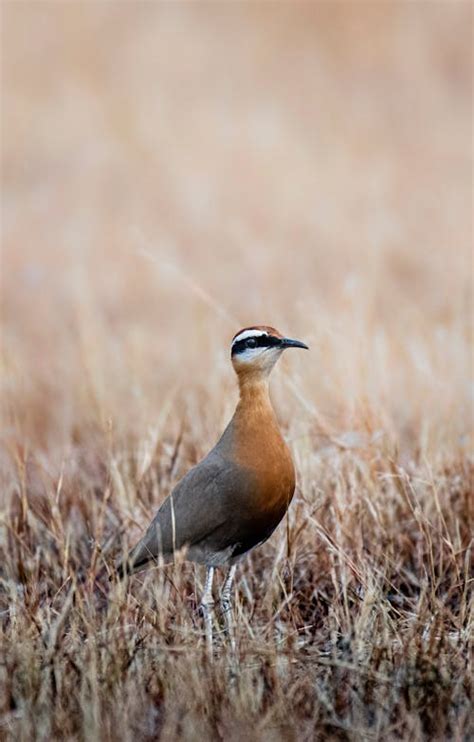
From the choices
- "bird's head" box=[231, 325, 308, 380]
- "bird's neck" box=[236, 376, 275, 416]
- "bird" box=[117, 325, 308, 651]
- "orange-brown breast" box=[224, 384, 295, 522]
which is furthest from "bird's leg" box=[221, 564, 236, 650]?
"bird's head" box=[231, 325, 308, 380]

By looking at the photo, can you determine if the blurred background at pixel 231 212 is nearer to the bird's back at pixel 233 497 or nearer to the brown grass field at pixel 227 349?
the brown grass field at pixel 227 349

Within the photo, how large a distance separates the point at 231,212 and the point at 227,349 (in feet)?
17.5

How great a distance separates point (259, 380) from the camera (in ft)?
12.0

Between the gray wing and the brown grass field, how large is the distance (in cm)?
17

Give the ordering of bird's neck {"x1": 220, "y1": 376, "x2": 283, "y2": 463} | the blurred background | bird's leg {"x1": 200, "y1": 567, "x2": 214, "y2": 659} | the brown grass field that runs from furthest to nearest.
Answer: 1. the blurred background
2. bird's neck {"x1": 220, "y1": 376, "x2": 283, "y2": 463}
3. bird's leg {"x1": 200, "y1": 567, "x2": 214, "y2": 659}
4. the brown grass field

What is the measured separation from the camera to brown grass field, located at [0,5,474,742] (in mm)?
3281

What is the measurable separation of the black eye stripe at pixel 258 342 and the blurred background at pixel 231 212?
1.05m

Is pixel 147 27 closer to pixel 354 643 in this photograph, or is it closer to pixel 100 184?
pixel 100 184

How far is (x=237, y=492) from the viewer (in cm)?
351

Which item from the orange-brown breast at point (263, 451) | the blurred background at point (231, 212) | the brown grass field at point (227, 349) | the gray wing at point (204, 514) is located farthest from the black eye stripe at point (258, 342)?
the blurred background at point (231, 212)

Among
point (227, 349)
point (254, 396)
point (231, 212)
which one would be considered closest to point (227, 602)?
point (254, 396)

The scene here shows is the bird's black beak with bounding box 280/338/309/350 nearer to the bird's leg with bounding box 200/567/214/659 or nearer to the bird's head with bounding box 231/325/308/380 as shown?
the bird's head with bounding box 231/325/308/380

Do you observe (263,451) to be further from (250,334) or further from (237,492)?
(250,334)

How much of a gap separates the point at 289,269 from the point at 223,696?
7.06 m
